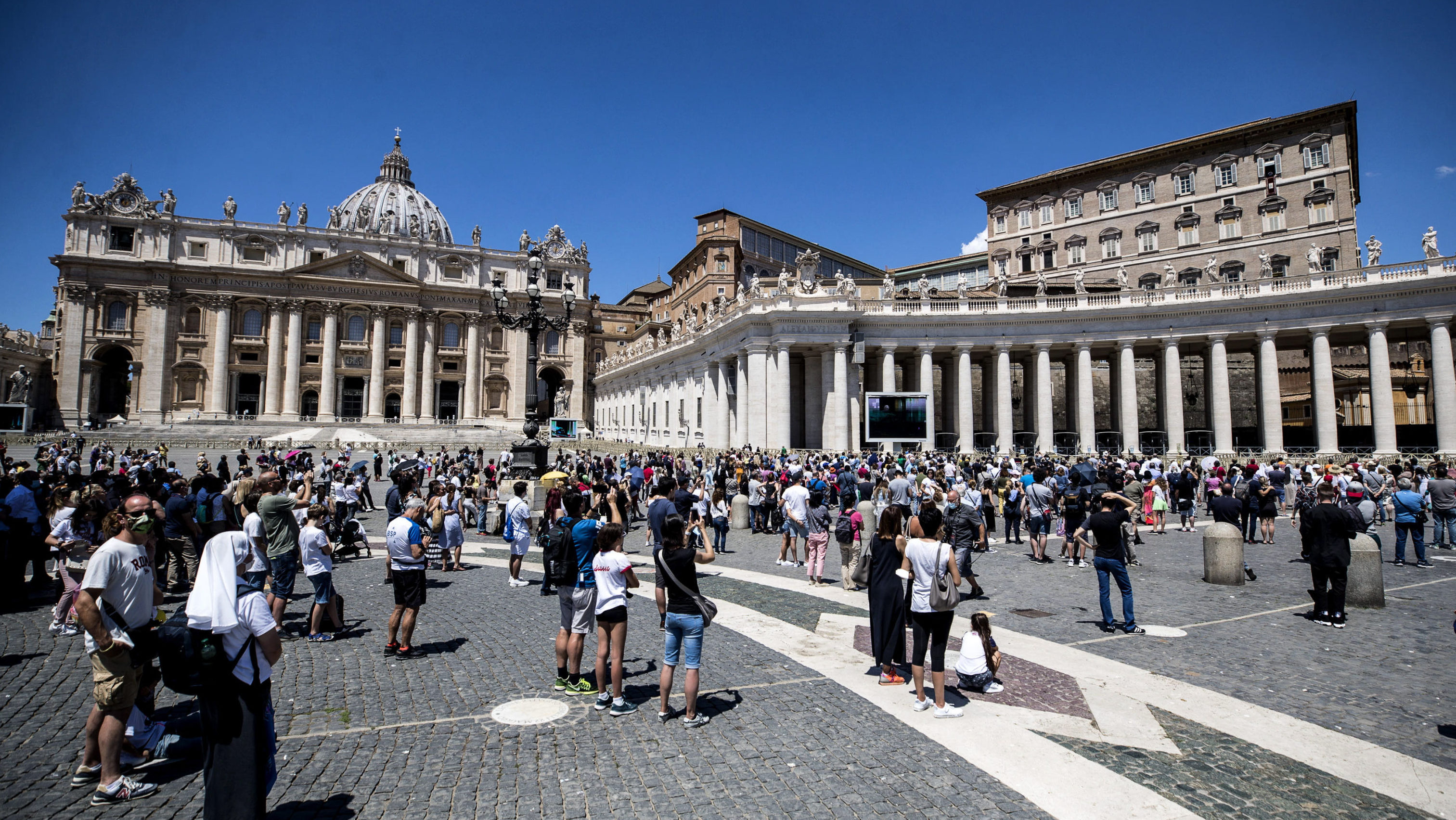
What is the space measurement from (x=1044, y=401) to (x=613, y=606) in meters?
35.4

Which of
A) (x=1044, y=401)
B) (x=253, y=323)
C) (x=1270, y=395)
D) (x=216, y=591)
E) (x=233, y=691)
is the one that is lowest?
(x=233, y=691)

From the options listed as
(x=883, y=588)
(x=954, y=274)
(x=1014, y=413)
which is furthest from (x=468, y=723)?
(x=954, y=274)

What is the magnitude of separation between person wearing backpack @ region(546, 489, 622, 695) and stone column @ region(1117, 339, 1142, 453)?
116 feet

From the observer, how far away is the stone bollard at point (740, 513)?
59.4 ft

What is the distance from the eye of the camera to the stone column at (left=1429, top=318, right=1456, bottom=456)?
28406 millimetres

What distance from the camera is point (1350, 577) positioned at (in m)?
9.03

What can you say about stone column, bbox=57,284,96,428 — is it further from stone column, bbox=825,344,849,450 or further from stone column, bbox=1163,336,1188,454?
stone column, bbox=1163,336,1188,454

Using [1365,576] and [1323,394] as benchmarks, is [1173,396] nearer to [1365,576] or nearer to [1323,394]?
[1323,394]

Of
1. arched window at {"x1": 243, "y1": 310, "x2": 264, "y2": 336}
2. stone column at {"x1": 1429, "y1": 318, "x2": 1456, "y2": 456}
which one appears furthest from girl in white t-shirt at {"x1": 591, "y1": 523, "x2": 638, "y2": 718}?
arched window at {"x1": 243, "y1": 310, "x2": 264, "y2": 336}

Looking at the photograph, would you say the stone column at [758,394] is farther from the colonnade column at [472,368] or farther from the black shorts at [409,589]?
the colonnade column at [472,368]

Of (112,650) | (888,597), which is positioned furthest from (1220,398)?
(112,650)

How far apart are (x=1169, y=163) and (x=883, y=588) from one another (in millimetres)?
56254

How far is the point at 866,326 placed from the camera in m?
36.2

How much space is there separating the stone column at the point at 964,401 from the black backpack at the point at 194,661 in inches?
1418
